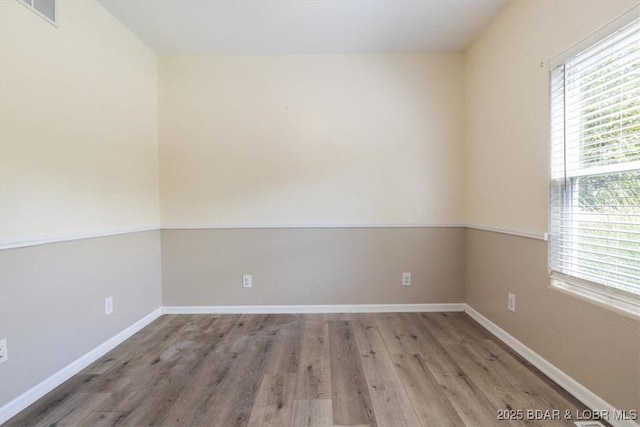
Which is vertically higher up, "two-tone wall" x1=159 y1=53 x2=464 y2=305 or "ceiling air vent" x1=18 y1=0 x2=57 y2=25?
"ceiling air vent" x1=18 y1=0 x2=57 y2=25

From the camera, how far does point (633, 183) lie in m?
1.32

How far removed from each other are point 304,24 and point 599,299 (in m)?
2.72

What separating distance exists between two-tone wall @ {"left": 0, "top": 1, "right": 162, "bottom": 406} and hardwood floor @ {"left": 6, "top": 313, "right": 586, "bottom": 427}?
0.32 metres

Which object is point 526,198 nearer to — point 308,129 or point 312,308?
point 308,129

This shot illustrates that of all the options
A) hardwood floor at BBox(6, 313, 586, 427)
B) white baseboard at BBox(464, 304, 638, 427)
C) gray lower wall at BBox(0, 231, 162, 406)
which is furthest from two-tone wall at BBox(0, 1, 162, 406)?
white baseboard at BBox(464, 304, 638, 427)

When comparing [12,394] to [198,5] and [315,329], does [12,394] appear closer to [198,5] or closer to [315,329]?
[315,329]

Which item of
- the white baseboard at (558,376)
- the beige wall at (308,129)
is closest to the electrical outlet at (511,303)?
the white baseboard at (558,376)

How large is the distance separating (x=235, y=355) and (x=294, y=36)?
2.70 meters

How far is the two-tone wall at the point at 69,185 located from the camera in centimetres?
149

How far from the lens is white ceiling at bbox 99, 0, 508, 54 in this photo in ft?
6.88

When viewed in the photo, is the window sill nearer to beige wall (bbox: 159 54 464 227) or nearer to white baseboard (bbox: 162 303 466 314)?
white baseboard (bbox: 162 303 466 314)

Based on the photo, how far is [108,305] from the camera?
2.13 meters

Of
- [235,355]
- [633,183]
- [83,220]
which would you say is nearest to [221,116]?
[83,220]

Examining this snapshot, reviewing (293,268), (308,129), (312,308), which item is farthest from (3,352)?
(308,129)
